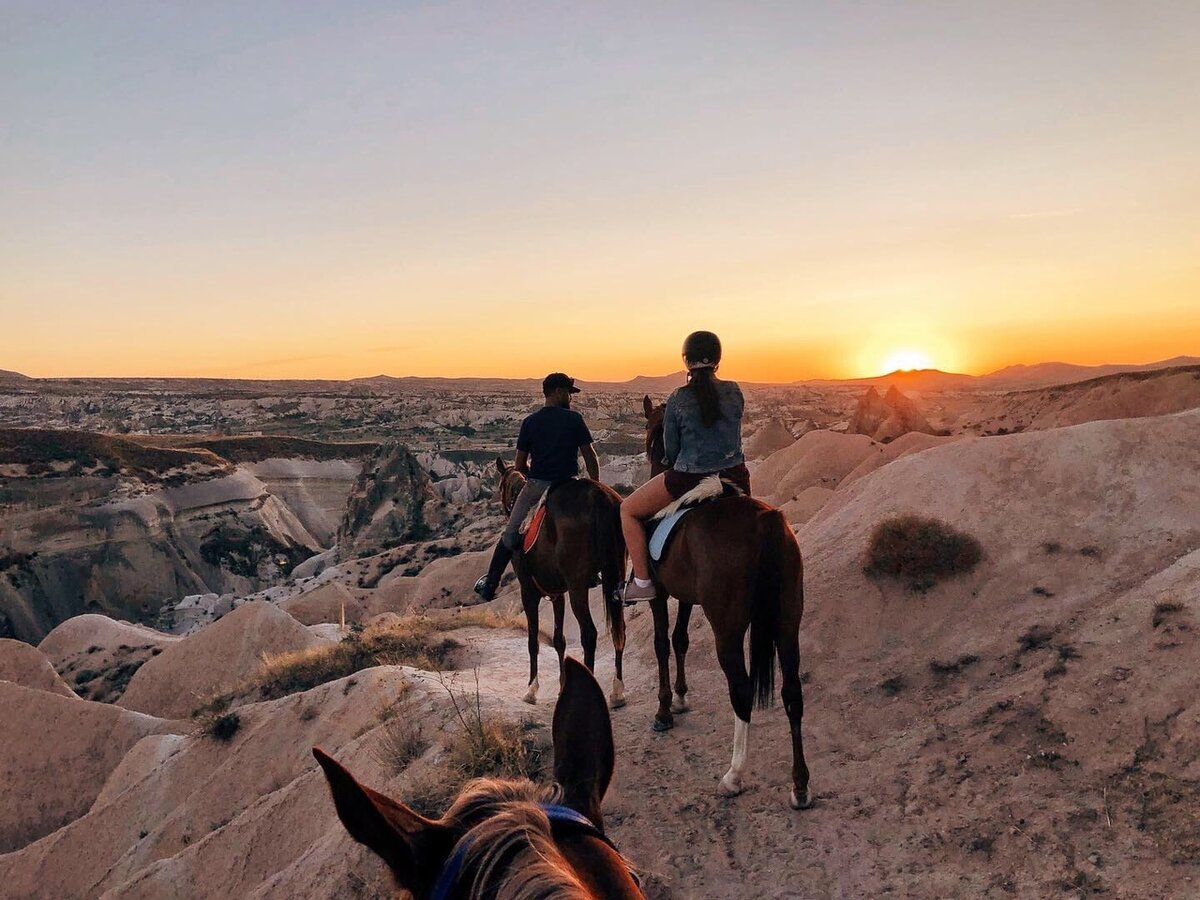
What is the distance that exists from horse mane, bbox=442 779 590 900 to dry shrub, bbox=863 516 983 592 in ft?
28.7

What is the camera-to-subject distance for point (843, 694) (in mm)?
7699

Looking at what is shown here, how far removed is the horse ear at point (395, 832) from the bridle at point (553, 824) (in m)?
0.09

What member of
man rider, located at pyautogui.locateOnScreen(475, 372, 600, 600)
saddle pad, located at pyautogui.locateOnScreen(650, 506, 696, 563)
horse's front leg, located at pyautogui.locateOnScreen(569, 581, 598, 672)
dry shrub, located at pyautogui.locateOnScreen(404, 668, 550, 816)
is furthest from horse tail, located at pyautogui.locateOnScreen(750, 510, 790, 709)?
man rider, located at pyautogui.locateOnScreen(475, 372, 600, 600)

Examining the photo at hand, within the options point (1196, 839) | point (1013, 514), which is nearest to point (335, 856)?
point (1196, 839)

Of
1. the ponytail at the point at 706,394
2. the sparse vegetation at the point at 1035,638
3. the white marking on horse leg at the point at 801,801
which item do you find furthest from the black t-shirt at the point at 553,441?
the sparse vegetation at the point at 1035,638

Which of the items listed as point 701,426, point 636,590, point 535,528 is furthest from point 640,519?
point 535,528

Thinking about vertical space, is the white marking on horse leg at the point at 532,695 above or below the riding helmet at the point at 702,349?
below

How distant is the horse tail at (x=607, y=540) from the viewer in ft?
25.7

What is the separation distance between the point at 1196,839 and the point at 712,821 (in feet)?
10.7

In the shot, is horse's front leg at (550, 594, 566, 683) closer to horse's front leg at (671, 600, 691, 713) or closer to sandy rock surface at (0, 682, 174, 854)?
horse's front leg at (671, 600, 691, 713)

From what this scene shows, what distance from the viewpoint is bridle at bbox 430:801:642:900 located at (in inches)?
58.3

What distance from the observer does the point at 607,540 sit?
7832 mm

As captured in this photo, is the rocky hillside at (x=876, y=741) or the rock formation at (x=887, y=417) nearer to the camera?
the rocky hillside at (x=876, y=741)

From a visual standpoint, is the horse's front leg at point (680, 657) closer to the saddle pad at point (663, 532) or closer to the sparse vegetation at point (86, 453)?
the saddle pad at point (663, 532)
